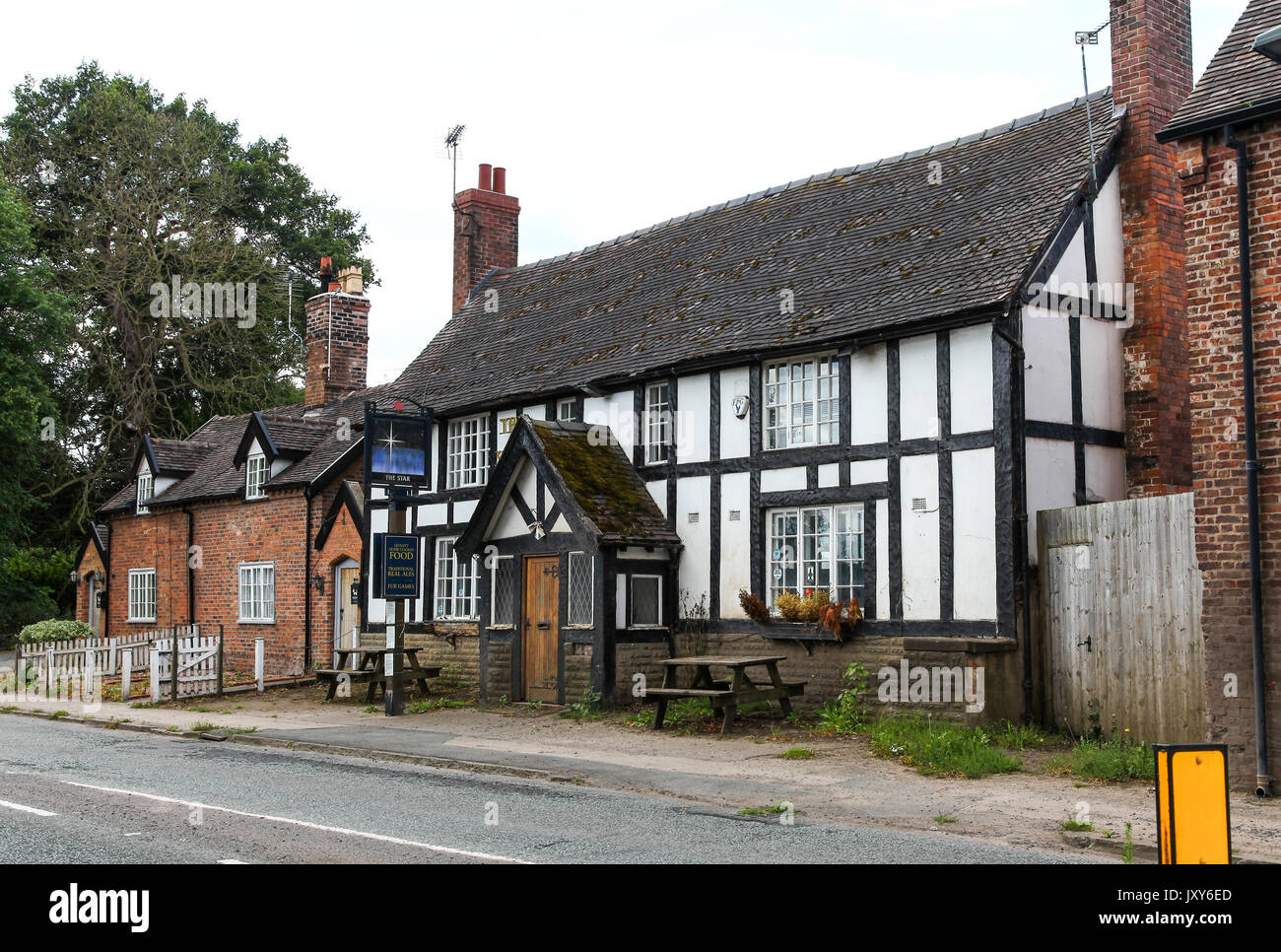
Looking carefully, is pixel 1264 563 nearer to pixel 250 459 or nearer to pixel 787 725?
pixel 787 725

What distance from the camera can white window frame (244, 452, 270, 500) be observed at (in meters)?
27.9

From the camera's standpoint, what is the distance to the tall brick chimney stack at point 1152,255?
1589 centimetres

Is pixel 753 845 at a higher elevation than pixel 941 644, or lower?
lower

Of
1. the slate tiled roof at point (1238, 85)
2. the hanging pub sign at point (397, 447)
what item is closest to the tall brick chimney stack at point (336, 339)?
the hanging pub sign at point (397, 447)

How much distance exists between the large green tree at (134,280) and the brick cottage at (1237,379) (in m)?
35.5

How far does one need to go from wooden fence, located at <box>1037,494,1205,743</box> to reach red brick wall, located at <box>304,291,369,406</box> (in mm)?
20296

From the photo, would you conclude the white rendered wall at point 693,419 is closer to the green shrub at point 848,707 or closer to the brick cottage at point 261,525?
the green shrub at point 848,707

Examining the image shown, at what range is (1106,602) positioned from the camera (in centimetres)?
1382

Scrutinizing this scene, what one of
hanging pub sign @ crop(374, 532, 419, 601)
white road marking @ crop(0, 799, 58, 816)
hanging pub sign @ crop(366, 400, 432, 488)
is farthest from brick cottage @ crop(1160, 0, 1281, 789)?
hanging pub sign @ crop(366, 400, 432, 488)

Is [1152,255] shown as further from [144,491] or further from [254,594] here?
[144,491]

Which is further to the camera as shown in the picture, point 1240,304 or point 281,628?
point 281,628

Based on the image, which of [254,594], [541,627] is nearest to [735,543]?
[541,627]
